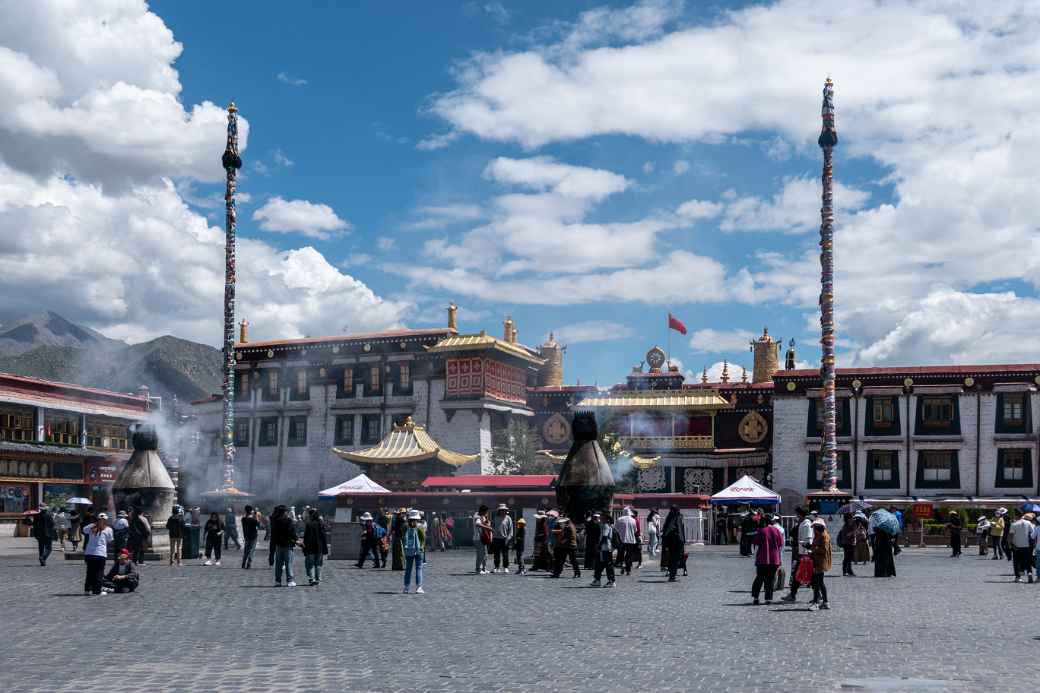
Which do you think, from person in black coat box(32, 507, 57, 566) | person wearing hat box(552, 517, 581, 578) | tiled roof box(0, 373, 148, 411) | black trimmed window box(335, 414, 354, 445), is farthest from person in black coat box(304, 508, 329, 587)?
tiled roof box(0, 373, 148, 411)

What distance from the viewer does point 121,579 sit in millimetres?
20859

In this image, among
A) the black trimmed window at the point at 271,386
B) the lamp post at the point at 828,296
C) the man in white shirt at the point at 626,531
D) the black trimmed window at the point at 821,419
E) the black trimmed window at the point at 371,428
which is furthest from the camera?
the black trimmed window at the point at 271,386

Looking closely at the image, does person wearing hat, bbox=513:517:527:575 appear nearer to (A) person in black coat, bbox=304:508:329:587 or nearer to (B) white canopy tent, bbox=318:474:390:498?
(A) person in black coat, bbox=304:508:329:587

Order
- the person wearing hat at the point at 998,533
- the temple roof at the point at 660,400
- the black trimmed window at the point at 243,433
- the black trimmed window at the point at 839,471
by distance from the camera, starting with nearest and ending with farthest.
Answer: the person wearing hat at the point at 998,533
the black trimmed window at the point at 839,471
the temple roof at the point at 660,400
the black trimmed window at the point at 243,433

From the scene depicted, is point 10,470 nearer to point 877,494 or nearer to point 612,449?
point 612,449

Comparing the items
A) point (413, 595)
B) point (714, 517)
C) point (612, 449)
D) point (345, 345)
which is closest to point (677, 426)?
point (612, 449)

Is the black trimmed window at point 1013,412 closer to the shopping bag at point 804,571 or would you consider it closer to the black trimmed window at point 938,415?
the black trimmed window at point 938,415

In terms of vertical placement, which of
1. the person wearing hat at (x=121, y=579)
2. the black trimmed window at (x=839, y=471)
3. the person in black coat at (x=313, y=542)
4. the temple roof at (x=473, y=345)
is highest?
the temple roof at (x=473, y=345)

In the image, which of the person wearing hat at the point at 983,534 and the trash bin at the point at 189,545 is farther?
the person wearing hat at the point at 983,534

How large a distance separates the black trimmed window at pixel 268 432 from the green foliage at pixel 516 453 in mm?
12935

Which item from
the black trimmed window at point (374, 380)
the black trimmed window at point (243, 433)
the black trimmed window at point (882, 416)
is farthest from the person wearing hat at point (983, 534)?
the black trimmed window at point (243, 433)

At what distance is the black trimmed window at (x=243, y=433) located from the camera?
64750 mm

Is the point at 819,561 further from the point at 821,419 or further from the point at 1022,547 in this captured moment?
the point at 821,419

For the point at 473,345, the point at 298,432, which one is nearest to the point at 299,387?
the point at 298,432
